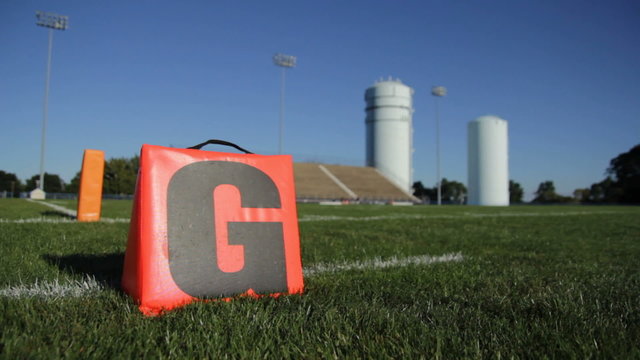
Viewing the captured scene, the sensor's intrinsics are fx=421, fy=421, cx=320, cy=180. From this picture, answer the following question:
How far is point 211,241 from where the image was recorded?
1757mm

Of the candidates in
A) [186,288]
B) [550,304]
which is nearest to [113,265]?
[186,288]

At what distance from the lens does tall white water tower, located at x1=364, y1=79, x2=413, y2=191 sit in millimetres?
47094

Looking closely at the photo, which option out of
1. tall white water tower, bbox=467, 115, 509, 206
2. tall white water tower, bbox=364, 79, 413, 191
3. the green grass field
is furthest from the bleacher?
the green grass field

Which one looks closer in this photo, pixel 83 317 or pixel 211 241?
pixel 83 317

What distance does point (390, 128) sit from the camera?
47.2 metres

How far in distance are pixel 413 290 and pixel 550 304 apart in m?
0.57

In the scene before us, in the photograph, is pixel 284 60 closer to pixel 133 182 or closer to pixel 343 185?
pixel 343 185

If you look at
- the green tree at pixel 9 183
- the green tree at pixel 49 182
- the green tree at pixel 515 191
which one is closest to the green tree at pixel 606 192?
the green tree at pixel 515 191

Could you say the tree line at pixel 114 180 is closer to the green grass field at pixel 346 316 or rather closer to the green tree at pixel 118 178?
the green tree at pixel 118 178

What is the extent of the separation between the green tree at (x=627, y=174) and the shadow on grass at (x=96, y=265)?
186 ft

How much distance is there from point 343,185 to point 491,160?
15.5m

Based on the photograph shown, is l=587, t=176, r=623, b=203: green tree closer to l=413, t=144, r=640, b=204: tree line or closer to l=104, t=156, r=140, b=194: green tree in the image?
l=413, t=144, r=640, b=204: tree line

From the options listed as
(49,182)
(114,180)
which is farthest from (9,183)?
(49,182)

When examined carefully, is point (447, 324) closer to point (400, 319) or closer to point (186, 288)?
point (400, 319)
